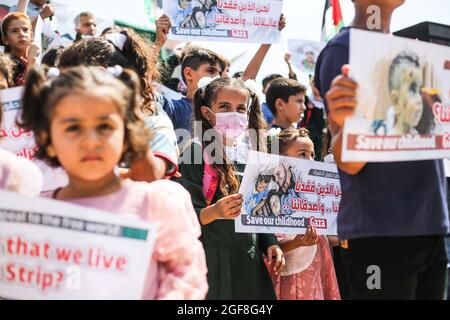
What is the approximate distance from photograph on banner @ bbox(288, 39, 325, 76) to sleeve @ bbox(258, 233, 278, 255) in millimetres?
2861

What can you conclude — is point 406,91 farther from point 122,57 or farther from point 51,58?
point 51,58

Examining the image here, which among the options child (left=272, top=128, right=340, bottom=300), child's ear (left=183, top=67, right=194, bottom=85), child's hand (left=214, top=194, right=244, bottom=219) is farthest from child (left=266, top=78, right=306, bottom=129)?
child's hand (left=214, top=194, right=244, bottom=219)

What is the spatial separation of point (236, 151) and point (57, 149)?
202 cm

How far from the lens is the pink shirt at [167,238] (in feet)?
6.63

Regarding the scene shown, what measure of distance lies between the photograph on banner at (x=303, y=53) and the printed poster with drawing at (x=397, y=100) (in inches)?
161

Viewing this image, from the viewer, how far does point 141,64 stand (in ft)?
10.5

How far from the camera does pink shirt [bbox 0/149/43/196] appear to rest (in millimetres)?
2203

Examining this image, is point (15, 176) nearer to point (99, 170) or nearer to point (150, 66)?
point (99, 170)

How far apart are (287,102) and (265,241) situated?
2072mm

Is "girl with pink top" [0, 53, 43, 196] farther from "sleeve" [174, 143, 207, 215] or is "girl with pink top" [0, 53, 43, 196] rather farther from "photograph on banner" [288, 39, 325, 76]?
"photograph on banner" [288, 39, 325, 76]

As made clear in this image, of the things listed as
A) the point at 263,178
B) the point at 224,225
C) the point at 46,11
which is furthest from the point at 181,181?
the point at 46,11

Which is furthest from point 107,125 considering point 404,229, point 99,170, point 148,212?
point 404,229

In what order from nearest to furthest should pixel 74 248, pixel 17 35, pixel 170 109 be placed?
pixel 74 248 → pixel 170 109 → pixel 17 35
